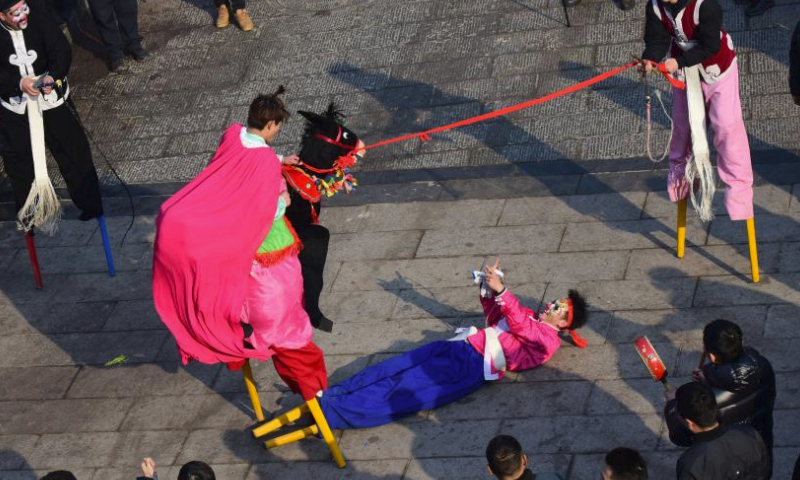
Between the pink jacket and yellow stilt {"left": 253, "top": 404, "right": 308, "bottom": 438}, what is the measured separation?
1.06 meters

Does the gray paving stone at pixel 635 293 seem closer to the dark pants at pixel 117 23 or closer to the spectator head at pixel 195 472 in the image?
the spectator head at pixel 195 472

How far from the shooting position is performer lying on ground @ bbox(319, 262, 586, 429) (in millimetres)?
6566

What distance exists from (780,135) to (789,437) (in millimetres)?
3235

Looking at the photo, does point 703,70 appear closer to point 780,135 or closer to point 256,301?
point 780,135

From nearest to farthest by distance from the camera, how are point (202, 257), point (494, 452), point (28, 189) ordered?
point (494, 452) → point (202, 257) → point (28, 189)

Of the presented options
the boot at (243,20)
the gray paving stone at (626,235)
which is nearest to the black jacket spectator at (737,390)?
the gray paving stone at (626,235)

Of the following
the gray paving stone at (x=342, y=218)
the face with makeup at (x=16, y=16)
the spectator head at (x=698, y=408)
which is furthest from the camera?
the gray paving stone at (x=342, y=218)

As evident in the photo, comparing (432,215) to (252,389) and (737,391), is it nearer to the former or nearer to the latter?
(252,389)

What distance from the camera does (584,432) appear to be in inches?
246

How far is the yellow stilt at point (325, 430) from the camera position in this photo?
6.30 m

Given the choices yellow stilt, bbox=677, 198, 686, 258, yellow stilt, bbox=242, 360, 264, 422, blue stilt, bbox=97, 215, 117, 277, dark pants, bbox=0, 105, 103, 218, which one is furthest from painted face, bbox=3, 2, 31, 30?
yellow stilt, bbox=677, 198, 686, 258

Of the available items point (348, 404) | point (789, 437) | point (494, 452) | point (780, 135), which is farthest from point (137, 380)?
point (780, 135)

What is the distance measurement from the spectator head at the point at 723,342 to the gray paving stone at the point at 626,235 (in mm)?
2377

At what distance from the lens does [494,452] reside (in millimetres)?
4832
